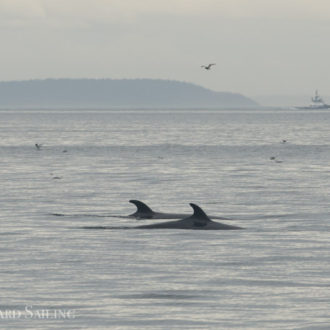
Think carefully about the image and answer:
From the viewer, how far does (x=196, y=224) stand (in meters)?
34.6

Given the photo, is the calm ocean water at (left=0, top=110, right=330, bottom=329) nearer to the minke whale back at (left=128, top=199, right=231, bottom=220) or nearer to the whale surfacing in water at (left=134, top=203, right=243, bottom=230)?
the minke whale back at (left=128, top=199, right=231, bottom=220)

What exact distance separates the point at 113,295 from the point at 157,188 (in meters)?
33.4

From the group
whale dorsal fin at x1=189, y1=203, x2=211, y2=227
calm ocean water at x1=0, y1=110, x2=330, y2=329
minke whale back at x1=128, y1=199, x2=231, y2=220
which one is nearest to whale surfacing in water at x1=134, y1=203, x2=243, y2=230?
whale dorsal fin at x1=189, y1=203, x2=211, y2=227

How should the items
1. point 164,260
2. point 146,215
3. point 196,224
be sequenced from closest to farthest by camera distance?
point 164,260 < point 196,224 < point 146,215

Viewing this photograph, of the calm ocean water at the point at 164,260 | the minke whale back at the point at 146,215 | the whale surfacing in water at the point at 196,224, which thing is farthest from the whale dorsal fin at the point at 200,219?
the minke whale back at the point at 146,215

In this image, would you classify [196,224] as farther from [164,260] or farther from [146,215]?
[164,260]

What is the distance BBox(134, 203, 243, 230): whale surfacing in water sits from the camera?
34.4 metres

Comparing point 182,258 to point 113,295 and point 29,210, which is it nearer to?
point 113,295

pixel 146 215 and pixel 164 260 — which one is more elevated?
pixel 146 215

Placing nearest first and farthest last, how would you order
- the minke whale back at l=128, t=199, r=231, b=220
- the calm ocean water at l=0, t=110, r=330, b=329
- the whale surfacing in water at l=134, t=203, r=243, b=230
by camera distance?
the calm ocean water at l=0, t=110, r=330, b=329, the whale surfacing in water at l=134, t=203, r=243, b=230, the minke whale back at l=128, t=199, r=231, b=220

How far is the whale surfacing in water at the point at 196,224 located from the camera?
34.4 meters

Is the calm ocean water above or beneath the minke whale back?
beneath

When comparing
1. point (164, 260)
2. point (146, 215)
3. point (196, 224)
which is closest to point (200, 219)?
point (196, 224)

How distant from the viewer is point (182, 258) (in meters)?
28.1
